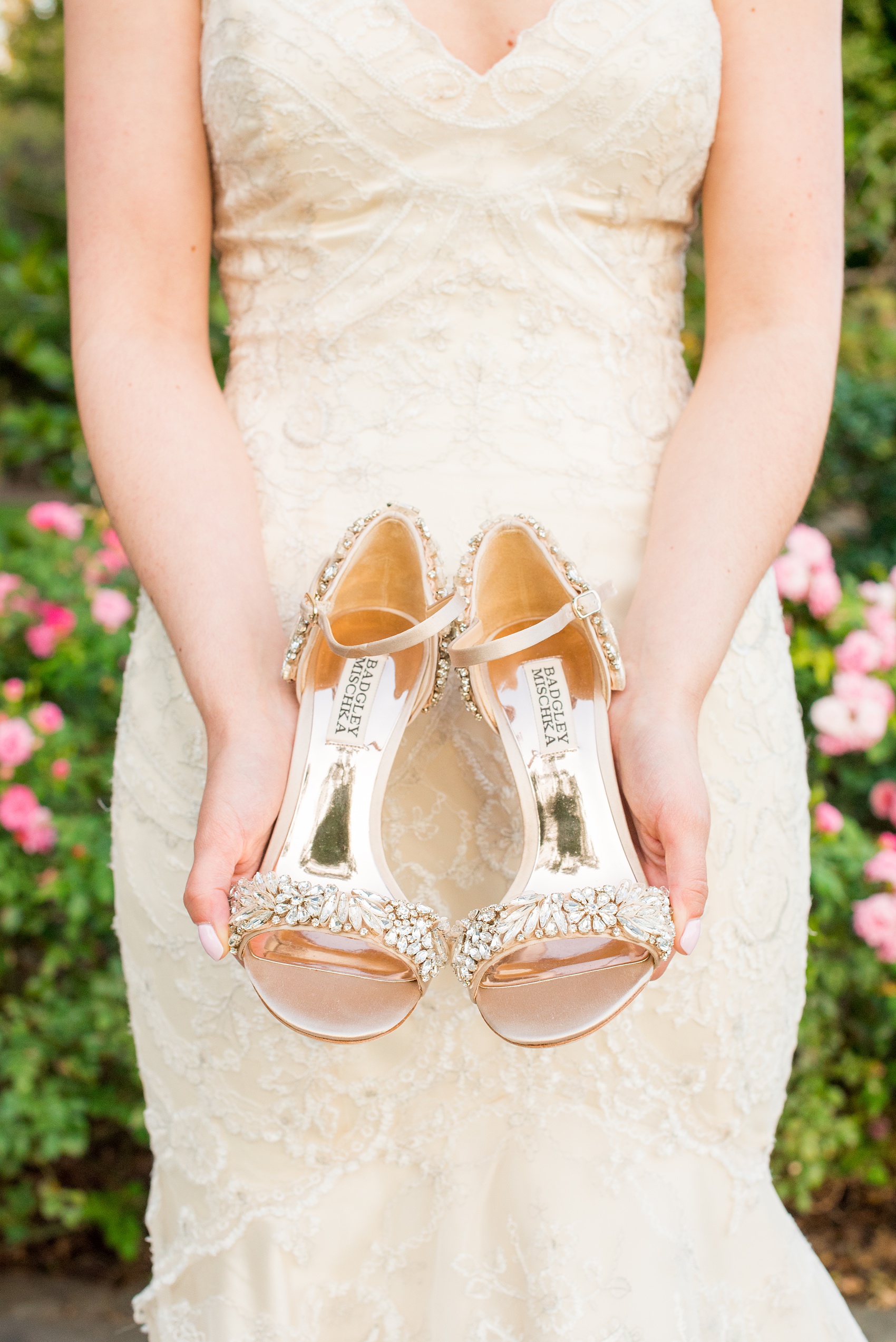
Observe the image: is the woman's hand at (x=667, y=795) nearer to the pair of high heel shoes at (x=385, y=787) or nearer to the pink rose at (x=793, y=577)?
the pair of high heel shoes at (x=385, y=787)

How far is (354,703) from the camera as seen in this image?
1.13m

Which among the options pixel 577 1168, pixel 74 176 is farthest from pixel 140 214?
pixel 577 1168

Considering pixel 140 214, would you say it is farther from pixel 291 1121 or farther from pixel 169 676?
pixel 291 1121

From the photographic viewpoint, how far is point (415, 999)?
3.16 ft

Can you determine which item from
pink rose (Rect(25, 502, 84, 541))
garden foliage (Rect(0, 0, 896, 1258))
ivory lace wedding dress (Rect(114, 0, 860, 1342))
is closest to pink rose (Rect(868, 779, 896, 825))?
garden foliage (Rect(0, 0, 896, 1258))

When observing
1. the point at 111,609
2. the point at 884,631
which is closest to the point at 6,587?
the point at 111,609

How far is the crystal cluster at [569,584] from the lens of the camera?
106 cm

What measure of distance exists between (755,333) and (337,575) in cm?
55

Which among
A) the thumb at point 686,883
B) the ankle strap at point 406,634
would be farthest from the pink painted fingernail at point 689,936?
the ankle strap at point 406,634

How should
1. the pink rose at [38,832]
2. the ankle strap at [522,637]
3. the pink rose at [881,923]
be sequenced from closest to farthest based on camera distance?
the ankle strap at [522,637] → the pink rose at [881,923] → the pink rose at [38,832]

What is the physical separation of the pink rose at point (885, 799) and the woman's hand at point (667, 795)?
5.35 feet

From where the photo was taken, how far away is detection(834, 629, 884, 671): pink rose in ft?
7.73

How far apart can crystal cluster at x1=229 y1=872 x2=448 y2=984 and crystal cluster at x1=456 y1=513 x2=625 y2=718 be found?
24 centimetres

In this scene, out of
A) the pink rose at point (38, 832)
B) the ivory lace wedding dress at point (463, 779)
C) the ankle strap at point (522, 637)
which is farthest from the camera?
the pink rose at point (38, 832)
